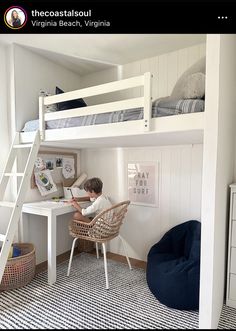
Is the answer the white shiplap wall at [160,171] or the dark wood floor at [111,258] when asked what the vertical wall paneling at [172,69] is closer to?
the white shiplap wall at [160,171]

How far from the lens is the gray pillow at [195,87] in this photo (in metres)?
1.55

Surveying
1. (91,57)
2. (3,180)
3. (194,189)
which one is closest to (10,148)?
(3,180)

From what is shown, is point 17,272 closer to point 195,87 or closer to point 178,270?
point 178,270

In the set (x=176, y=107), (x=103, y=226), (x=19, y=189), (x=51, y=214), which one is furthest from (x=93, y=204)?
(x=176, y=107)

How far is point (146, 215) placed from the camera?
2.64 metres

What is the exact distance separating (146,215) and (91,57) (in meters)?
1.94

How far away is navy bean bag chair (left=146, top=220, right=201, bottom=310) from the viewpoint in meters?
1.73

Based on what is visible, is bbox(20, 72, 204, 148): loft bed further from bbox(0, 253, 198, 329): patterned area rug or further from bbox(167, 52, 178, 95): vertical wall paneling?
bbox(0, 253, 198, 329): patterned area rug
